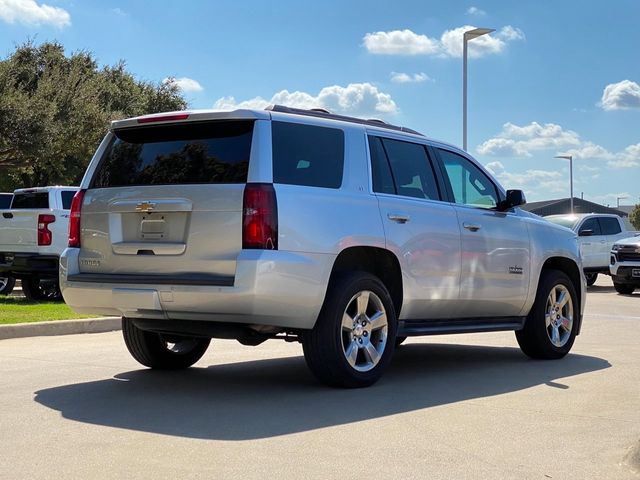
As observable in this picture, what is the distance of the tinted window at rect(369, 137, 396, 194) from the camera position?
7207mm

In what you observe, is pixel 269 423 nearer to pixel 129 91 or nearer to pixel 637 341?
pixel 637 341

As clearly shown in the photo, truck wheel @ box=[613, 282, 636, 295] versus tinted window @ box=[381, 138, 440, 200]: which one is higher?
tinted window @ box=[381, 138, 440, 200]

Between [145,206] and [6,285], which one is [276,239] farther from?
[6,285]

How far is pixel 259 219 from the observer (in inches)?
241

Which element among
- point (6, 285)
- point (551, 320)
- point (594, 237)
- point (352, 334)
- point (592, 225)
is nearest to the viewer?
point (352, 334)

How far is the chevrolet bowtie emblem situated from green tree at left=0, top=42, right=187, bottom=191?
18.1m

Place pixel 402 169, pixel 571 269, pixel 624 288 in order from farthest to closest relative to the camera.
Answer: pixel 624 288, pixel 571 269, pixel 402 169

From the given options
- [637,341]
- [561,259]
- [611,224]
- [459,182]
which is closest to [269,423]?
[459,182]

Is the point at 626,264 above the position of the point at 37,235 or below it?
below

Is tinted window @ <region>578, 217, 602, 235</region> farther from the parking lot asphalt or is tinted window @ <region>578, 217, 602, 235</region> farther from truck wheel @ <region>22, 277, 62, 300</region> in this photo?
the parking lot asphalt

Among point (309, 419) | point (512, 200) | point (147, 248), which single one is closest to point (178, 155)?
point (147, 248)

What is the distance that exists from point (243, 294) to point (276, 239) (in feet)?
1.44

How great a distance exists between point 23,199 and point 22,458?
12.0 metres

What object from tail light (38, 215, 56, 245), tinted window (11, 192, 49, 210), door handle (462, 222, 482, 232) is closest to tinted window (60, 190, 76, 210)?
tinted window (11, 192, 49, 210)
